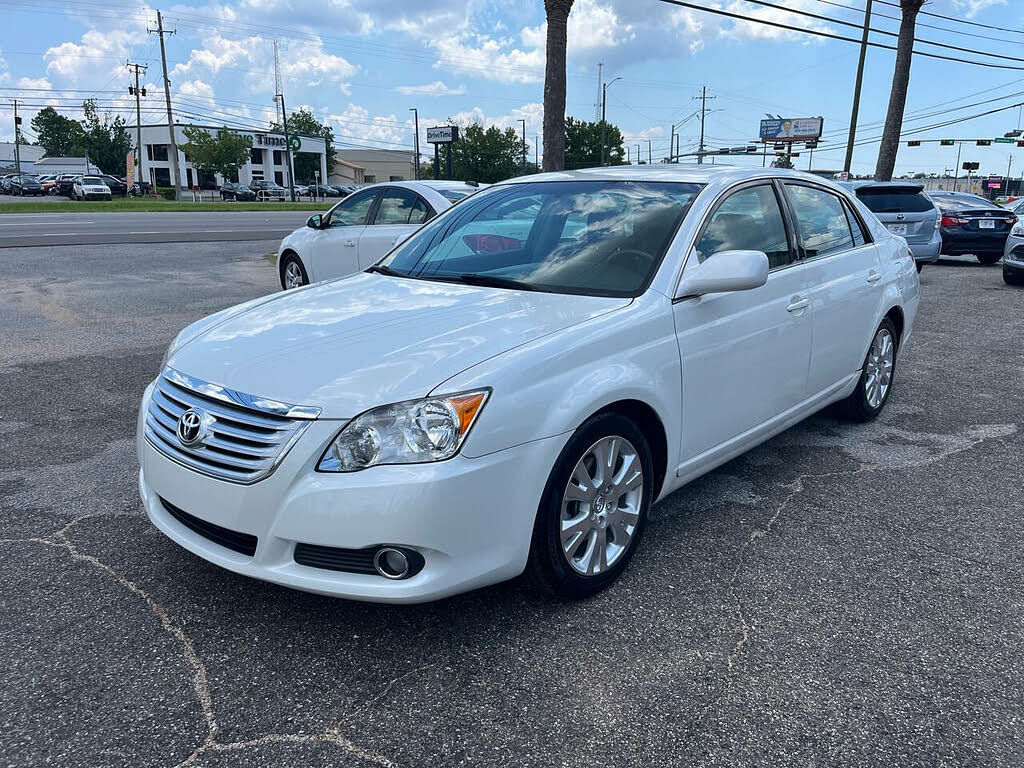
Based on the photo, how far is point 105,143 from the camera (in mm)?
86938

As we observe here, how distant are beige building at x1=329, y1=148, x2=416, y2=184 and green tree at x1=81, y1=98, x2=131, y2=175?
3541 centimetres

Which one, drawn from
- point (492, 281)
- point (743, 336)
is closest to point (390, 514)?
point (492, 281)

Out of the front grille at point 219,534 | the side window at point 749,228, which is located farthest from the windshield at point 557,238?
the front grille at point 219,534

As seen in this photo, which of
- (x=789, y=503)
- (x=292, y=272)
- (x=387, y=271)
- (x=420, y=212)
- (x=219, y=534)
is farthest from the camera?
(x=292, y=272)

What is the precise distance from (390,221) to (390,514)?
7169 mm

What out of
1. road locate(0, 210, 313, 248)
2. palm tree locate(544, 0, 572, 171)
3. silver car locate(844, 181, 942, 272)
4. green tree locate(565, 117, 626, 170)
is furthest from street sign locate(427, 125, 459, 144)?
green tree locate(565, 117, 626, 170)

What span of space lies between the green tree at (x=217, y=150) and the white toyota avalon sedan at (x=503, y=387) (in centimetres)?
7261

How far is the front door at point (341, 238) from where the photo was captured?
9.41m

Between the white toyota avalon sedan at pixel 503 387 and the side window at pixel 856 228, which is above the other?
the side window at pixel 856 228

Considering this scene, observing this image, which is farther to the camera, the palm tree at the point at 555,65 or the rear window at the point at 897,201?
the rear window at the point at 897,201

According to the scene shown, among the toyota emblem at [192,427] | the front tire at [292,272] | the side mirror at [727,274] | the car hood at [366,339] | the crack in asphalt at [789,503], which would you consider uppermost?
the side mirror at [727,274]

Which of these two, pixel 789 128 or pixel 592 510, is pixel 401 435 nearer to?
pixel 592 510

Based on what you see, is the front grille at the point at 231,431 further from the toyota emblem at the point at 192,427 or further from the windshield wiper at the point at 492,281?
the windshield wiper at the point at 492,281

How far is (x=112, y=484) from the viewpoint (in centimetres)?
426
